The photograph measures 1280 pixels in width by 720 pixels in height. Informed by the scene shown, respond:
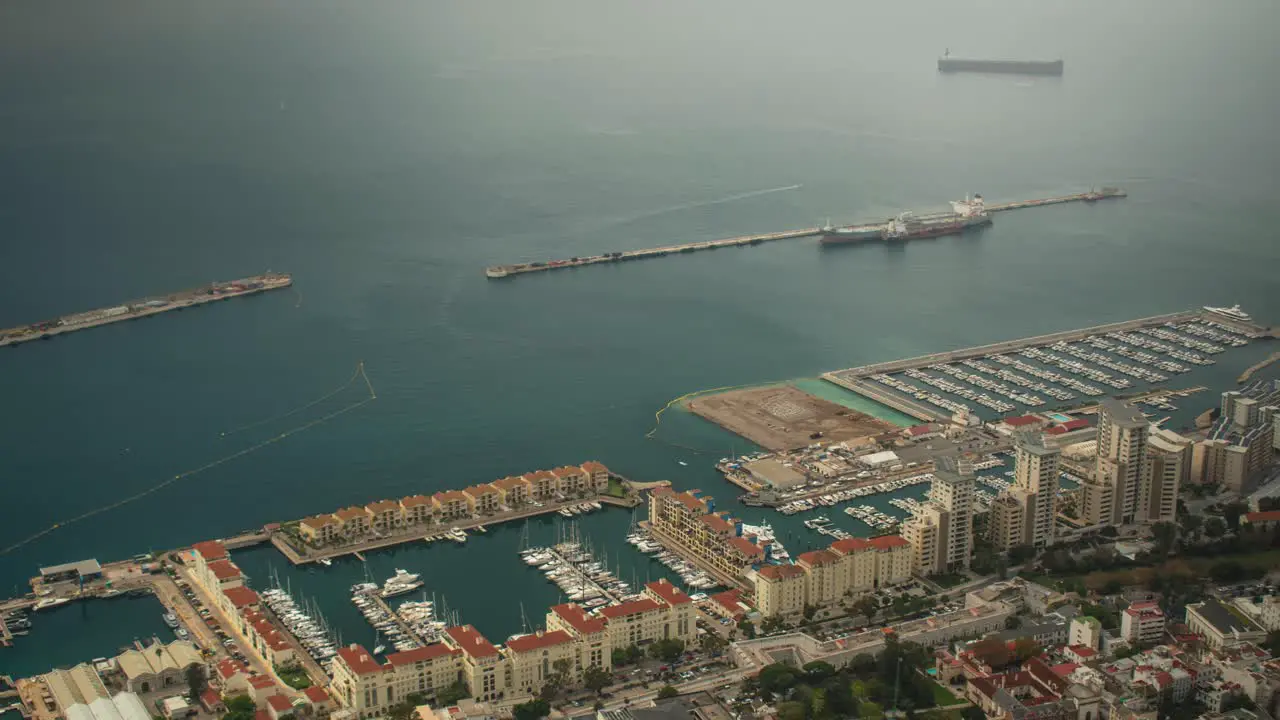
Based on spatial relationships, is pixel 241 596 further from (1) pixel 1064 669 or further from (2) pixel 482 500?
(1) pixel 1064 669

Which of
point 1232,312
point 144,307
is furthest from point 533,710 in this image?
point 1232,312

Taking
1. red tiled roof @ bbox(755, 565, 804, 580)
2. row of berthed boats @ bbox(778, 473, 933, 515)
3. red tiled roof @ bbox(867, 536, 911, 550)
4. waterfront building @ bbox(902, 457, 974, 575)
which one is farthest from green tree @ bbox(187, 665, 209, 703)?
waterfront building @ bbox(902, 457, 974, 575)

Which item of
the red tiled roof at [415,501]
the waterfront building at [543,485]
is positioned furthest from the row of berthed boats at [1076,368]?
the red tiled roof at [415,501]

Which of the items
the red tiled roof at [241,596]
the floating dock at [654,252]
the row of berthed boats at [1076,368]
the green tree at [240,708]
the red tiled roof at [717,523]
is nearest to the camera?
the green tree at [240,708]

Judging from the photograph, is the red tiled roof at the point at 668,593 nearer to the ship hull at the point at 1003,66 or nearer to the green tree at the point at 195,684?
the green tree at the point at 195,684

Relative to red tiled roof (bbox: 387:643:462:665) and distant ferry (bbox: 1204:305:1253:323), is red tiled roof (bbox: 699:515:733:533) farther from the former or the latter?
distant ferry (bbox: 1204:305:1253:323)

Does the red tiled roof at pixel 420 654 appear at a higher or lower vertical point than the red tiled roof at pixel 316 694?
higher
